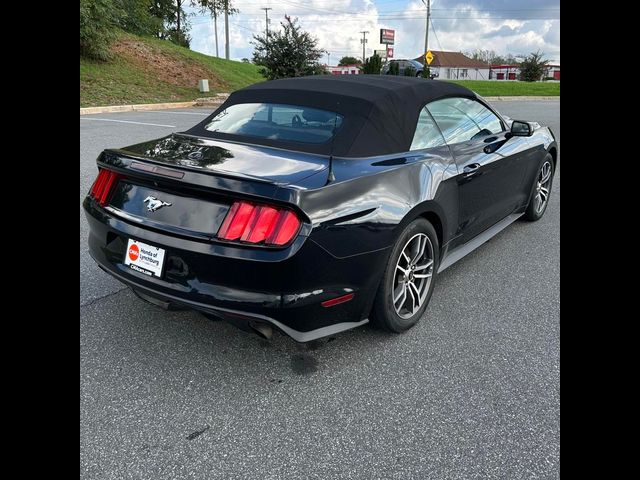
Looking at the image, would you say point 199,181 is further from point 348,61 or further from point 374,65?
point 348,61

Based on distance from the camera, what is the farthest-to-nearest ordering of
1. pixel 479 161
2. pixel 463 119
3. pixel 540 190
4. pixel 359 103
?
pixel 540 190 < pixel 463 119 < pixel 479 161 < pixel 359 103

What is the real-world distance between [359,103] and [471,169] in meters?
0.93

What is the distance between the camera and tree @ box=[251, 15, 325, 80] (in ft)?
62.1

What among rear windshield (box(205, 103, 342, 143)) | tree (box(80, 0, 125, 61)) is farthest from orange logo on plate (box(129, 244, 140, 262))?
tree (box(80, 0, 125, 61))

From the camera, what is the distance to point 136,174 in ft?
8.48

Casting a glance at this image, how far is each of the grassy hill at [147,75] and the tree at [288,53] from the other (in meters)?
3.22

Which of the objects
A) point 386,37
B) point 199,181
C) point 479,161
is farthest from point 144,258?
point 386,37

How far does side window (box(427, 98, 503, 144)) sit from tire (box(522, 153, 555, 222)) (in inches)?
37.4

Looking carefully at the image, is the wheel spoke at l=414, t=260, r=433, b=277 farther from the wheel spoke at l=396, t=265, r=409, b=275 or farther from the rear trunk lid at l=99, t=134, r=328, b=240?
the rear trunk lid at l=99, t=134, r=328, b=240

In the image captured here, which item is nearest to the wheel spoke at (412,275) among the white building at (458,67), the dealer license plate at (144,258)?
the dealer license plate at (144,258)

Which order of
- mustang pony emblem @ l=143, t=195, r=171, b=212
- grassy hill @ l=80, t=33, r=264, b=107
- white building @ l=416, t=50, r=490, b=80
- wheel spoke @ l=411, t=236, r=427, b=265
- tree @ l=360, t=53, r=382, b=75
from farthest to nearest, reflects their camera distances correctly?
white building @ l=416, t=50, r=490, b=80 < tree @ l=360, t=53, r=382, b=75 < grassy hill @ l=80, t=33, r=264, b=107 < wheel spoke @ l=411, t=236, r=427, b=265 < mustang pony emblem @ l=143, t=195, r=171, b=212

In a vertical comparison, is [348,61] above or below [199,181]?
above

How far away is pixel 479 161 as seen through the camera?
11.7 ft
